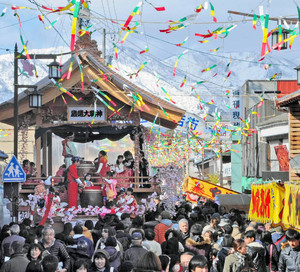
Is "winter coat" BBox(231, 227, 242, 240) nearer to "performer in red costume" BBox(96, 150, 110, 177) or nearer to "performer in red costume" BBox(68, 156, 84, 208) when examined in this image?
"performer in red costume" BBox(68, 156, 84, 208)

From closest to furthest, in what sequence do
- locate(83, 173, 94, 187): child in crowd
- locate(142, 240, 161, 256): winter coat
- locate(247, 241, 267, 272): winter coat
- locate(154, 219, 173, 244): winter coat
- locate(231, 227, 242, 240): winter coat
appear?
locate(247, 241, 267, 272): winter coat → locate(142, 240, 161, 256): winter coat → locate(231, 227, 242, 240): winter coat → locate(154, 219, 173, 244): winter coat → locate(83, 173, 94, 187): child in crowd

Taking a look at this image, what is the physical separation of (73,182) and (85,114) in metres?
2.72

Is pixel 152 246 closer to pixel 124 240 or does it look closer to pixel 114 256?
pixel 124 240

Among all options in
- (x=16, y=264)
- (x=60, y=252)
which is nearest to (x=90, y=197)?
(x=60, y=252)

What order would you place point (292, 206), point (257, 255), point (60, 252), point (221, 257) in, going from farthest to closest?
point (292, 206) → point (257, 255) → point (221, 257) → point (60, 252)

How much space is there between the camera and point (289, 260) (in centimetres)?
1184

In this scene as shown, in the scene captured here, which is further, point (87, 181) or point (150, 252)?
point (87, 181)

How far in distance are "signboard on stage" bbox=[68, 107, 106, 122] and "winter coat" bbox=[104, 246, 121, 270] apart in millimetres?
12685

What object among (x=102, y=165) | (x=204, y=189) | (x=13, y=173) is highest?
(x=102, y=165)

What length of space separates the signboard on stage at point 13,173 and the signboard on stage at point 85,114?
5503mm

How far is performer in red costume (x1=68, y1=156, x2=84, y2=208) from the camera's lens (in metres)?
22.6

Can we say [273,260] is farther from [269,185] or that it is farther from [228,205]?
[228,205]

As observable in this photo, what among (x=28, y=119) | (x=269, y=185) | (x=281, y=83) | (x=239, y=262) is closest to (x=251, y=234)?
(x=239, y=262)

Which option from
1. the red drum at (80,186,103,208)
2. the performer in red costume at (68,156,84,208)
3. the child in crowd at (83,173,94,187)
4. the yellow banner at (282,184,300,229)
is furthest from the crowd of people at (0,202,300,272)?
the red drum at (80,186,103,208)
